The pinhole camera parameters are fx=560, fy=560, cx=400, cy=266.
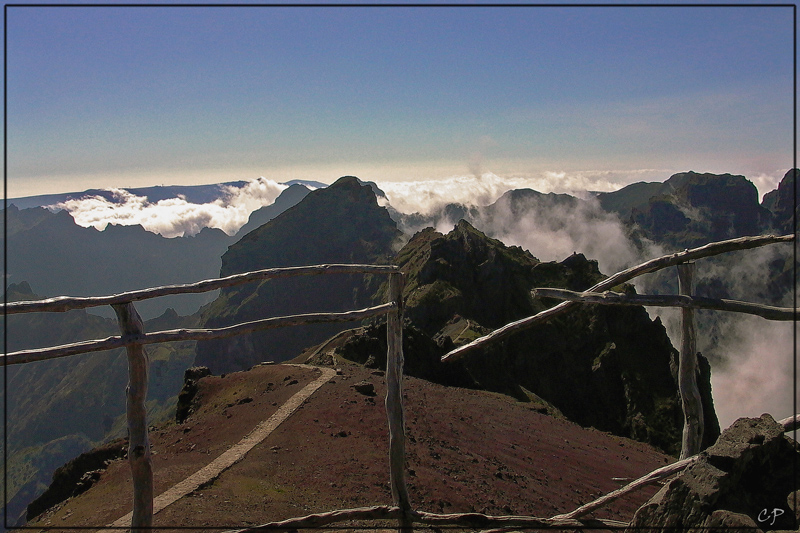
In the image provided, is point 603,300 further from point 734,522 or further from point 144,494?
point 144,494

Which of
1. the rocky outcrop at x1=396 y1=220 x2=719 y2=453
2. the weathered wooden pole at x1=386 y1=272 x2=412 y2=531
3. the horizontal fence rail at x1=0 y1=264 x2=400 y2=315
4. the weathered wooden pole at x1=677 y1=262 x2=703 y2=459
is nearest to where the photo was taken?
the horizontal fence rail at x1=0 y1=264 x2=400 y2=315

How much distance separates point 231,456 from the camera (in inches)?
611

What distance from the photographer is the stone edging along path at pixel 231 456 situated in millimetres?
12023

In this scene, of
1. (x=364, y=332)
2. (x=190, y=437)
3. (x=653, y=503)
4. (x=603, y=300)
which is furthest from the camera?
(x=364, y=332)

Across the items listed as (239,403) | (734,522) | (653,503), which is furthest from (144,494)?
(239,403)

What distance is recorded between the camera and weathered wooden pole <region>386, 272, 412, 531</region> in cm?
891

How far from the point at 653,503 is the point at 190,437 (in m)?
16.4

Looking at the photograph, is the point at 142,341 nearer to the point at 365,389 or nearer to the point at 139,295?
the point at 139,295

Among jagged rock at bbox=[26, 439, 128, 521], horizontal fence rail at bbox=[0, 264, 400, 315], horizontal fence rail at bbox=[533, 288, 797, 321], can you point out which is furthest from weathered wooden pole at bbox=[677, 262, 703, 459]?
jagged rock at bbox=[26, 439, 128, 521]

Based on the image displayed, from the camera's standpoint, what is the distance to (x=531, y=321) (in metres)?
8.53

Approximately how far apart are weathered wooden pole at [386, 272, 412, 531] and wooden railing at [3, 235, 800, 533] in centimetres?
2

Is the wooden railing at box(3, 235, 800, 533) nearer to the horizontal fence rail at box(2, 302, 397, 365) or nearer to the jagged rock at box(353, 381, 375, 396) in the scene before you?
the horizontal fence rail at box(2, 302, 397, 365)

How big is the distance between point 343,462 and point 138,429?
8.90m
